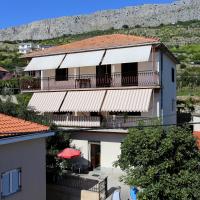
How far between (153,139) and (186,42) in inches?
3895

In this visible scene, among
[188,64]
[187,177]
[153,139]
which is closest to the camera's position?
[187,177]

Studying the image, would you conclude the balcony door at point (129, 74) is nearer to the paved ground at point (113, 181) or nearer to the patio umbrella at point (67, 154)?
the paved ground at point (113, 181)

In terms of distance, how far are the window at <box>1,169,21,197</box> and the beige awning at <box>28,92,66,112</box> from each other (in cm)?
1460

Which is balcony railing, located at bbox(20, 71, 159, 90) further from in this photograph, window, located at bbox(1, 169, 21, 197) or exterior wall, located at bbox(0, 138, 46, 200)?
window, located at bbox(1, 169, 21, 197)

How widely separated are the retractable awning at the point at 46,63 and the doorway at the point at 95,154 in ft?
24.9

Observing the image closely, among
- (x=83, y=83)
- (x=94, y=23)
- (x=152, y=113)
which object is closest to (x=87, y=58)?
(x=83, y=83)

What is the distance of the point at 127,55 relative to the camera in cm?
2875

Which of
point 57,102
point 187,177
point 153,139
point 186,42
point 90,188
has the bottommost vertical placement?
point 90,188

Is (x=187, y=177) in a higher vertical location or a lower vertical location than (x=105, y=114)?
lower

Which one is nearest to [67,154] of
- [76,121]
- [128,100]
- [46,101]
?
[76,121]

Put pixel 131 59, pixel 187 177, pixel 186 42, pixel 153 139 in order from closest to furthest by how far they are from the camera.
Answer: pixel 187 177
pixel 153 139
pixel 131 59
pixel 186 42

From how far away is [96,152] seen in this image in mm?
29688

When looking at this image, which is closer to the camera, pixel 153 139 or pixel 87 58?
pixel 153 139

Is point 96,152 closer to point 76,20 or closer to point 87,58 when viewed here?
point 87,58
